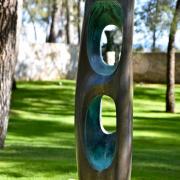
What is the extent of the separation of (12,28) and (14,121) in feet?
36.1

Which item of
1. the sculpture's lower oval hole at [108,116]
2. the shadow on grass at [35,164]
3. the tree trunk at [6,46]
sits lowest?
the sculpture's lower oval hole at [108,116]

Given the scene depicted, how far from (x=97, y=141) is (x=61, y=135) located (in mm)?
12065

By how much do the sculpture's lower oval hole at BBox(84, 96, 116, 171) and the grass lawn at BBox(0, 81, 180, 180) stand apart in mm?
2018

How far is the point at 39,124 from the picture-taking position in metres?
21.2

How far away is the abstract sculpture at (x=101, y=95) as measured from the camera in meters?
5.59

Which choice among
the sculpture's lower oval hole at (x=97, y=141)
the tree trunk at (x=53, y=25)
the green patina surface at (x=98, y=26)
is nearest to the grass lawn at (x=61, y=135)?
the sculpture's lower oval hole at (x=97, y=141)

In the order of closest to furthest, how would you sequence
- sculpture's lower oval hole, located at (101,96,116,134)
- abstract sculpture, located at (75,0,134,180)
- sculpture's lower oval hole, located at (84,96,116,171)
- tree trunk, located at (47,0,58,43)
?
abstract sculpture, located at (75,0,134,180) < sculpture's lower oval hole, located at (84,96,116,171) < sculpture's lower oval hole, located at (101,96,116,134) < tree trunk, located at (47,0,58,43)

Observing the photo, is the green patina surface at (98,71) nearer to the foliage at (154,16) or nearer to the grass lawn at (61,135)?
the grass lawn at (61,135)

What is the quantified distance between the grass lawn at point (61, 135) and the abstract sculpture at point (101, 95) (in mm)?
2030

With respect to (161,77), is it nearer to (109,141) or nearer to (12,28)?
(12,28)

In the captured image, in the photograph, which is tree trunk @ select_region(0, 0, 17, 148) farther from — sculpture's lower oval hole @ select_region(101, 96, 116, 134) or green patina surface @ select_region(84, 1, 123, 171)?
sculpture's lower oval hole @ select_region(101, 96, 116, 134)

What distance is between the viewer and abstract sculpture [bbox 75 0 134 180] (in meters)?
5.59

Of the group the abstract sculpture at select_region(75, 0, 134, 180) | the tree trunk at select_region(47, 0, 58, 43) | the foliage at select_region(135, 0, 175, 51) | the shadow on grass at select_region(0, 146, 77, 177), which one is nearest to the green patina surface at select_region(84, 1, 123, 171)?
the abstract sculpture at select_region(75, 0, 134, 180)

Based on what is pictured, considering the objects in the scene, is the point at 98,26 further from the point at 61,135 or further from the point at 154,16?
the point at 154,16
